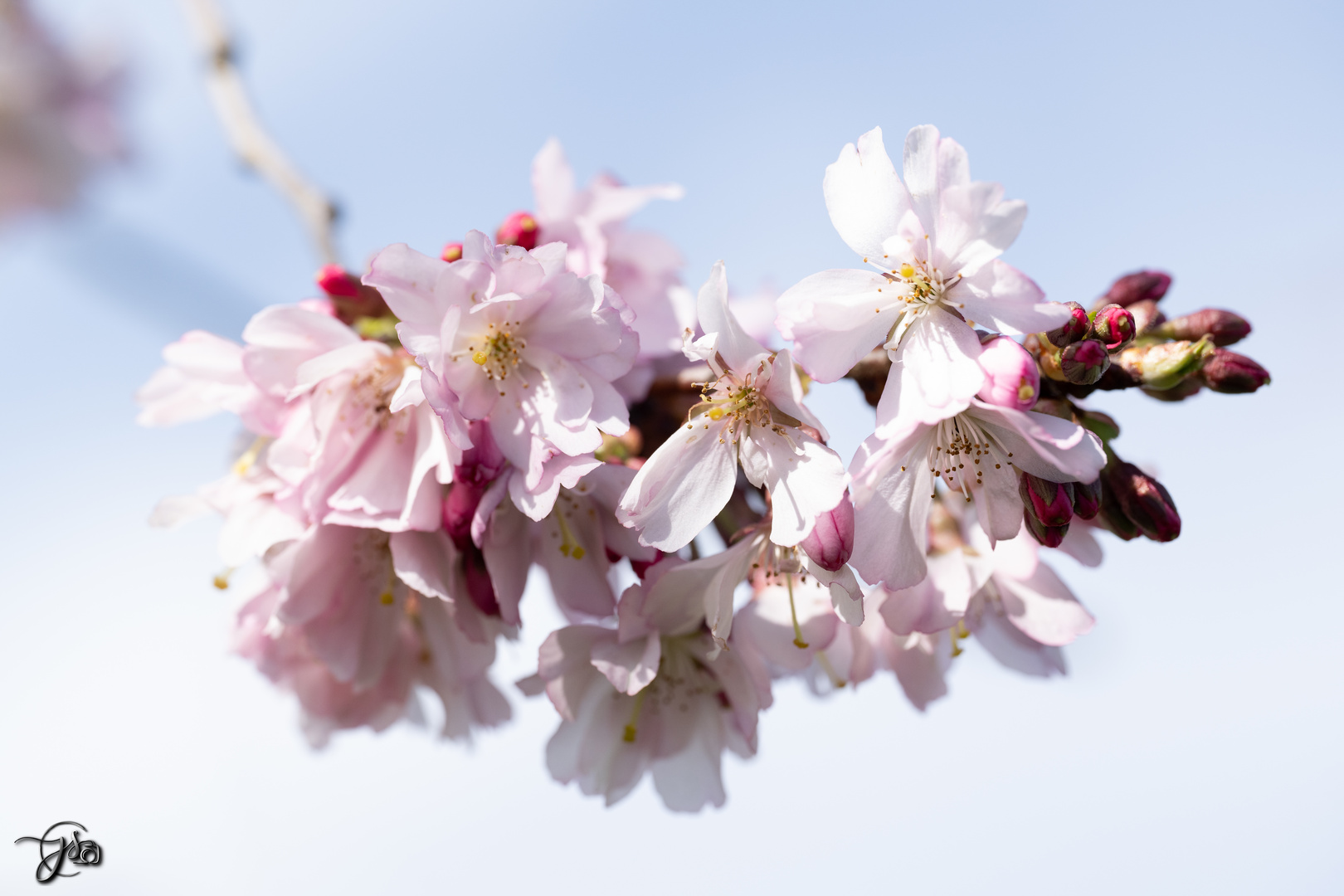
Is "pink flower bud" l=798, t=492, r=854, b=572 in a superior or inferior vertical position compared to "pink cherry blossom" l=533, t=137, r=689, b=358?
inferior

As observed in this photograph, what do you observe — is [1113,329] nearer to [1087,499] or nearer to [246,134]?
[1087,499]

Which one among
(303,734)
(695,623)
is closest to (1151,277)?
(695,623)

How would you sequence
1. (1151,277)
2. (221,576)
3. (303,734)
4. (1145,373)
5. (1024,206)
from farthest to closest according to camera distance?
(303,734) → (221,576) → (1151,277) → (1145,373) → (1024,206)

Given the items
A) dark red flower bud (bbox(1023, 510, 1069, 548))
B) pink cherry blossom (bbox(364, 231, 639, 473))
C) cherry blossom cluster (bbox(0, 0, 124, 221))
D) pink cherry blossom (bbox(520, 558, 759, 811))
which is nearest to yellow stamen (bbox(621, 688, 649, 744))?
pink cherry blossom (bbox(520, 558, 759, 811))

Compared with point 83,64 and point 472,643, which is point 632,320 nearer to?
point 472,643

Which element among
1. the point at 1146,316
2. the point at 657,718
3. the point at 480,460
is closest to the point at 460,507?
the point at 480,460

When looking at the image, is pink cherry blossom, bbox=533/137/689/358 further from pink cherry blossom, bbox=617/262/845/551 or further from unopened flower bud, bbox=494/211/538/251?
pink cherry blossom, bbox=617/262/845/551
